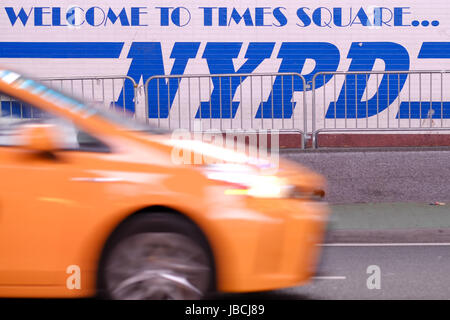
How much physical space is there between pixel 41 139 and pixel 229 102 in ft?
24.0

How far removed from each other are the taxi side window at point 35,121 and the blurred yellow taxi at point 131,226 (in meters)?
0.04

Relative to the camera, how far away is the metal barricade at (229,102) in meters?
11.3

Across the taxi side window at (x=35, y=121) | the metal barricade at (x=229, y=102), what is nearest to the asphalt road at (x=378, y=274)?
the taxi side window at (x=35, y=121)

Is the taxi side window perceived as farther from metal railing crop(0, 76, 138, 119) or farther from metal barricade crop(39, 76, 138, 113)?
metal barricade crop(39, 76, 138, 113)

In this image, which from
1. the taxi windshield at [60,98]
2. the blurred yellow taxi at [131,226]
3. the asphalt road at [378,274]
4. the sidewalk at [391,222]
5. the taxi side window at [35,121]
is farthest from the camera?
the sidewalk at [391,222]

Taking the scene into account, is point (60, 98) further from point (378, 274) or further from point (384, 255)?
point (384, 255)

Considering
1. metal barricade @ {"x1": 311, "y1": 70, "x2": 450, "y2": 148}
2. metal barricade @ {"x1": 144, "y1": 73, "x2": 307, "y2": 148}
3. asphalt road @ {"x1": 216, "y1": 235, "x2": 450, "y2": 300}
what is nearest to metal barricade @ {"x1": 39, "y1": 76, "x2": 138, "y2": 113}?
metal barricade @ {"x1": 144, "y1": 73, "x2": 307, "y2": 148}

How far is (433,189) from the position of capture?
11.0m

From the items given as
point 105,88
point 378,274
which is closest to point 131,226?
point 378,274

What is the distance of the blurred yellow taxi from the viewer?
464cm

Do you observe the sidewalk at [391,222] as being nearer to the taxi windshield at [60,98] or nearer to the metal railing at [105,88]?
the metal railing at [105,88]

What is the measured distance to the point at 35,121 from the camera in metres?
4.98
